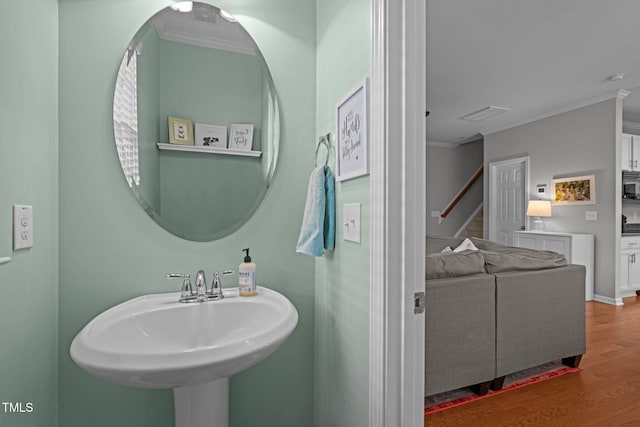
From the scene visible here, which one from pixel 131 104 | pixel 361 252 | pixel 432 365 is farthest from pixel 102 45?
pixel 432 365

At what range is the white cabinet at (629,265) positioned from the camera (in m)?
4.44

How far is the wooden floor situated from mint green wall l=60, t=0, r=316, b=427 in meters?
1.22

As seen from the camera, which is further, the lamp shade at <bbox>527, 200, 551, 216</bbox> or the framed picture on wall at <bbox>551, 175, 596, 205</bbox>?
the lamp shade at <bbox>527, 200, 551, 216</bbox>

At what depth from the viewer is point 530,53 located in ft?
10.3

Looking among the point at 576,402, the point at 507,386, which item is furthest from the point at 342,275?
the point at 576,402

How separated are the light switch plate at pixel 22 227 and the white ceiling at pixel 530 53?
2.55 meters

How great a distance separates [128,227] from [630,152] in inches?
232

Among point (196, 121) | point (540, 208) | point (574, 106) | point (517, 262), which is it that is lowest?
point (517, 262)

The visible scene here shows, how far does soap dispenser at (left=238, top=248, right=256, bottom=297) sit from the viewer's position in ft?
4.38

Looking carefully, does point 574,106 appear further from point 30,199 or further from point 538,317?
point 30,199

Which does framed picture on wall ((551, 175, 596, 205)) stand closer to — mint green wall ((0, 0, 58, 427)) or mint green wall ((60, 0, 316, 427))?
mint green wall ((60, 0, 316, 427))

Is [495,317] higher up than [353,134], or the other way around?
[353,134]

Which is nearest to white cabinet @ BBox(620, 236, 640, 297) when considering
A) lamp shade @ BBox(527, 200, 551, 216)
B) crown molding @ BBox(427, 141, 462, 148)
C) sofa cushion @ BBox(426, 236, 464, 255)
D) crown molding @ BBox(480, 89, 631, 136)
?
lamp shade @ BBox(527, 200, 551, 216)

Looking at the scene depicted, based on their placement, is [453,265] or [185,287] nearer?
[185,287]
